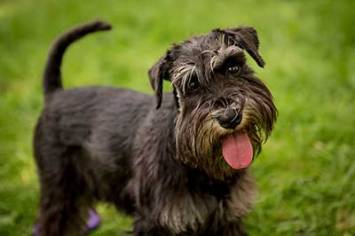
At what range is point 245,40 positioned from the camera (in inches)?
158

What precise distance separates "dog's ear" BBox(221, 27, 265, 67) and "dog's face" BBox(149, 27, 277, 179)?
8 cm

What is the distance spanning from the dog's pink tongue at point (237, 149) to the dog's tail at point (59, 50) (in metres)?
1.65

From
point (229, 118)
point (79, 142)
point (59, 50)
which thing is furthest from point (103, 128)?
point (229, 118)

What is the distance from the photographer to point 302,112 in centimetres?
657

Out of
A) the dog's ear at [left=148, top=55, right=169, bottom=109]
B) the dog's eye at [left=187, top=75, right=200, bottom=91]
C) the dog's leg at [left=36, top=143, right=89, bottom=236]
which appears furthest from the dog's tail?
the dog's eye at [left=187, top=75, right=200, bottom=91]

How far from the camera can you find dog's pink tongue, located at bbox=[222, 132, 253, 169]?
3.71m

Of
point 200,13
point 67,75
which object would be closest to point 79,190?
point 67,75

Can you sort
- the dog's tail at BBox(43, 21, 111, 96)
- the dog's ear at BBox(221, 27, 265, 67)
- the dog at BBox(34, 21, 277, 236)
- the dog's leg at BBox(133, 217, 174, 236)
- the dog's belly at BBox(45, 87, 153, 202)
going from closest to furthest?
the dog at BBox(34, 21, 277, 236), the dog's ear at BBox(221, 27, 265, 67), the dog's leg at BBox(133, 217, 174, 236), the dog's belly at BBox(45, 87, 153, 202), the dog's tail at BBox(43, 21, 111, 96)

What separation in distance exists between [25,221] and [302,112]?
114 inches

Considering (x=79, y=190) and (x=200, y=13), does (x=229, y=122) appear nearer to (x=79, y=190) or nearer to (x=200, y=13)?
(x=79, y=190)

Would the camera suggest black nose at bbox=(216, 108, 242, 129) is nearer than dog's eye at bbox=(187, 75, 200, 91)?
Yes

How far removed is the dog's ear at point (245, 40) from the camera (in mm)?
3982

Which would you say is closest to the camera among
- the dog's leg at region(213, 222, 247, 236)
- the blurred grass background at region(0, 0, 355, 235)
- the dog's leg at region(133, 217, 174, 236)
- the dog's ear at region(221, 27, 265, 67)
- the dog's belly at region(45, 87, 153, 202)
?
the dog's ear at region(221, 27, 265, 67)

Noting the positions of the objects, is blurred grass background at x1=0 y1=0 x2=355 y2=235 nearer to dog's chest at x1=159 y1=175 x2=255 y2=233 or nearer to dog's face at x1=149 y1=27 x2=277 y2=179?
dog's chest at x1=159 y1=175 x2=255 y2=233
